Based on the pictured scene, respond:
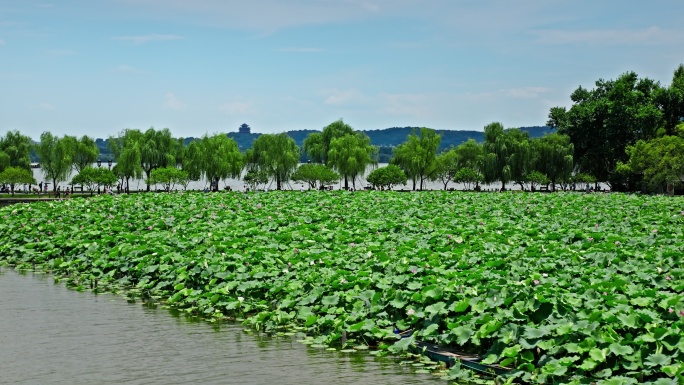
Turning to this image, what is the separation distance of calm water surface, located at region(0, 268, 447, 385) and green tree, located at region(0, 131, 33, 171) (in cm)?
7708

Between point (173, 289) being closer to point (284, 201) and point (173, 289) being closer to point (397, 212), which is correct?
point (397, 212)

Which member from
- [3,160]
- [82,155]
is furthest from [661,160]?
[3,160]

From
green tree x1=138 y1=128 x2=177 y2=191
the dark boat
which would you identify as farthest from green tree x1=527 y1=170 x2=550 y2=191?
the dark boat

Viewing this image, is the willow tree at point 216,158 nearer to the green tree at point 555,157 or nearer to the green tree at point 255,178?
the green tree at point 255,178

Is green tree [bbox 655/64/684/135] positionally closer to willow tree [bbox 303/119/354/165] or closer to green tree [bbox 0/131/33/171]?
willow tree [bbox 303/119/354/165]

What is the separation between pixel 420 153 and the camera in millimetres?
80062

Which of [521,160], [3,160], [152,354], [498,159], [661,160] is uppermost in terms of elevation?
[3,160]

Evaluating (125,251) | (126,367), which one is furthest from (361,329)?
(125,251)

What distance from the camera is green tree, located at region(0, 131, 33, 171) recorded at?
86.7m

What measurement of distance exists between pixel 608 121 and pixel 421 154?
20613 mm

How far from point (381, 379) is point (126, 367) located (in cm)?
361

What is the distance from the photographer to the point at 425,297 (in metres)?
11.5

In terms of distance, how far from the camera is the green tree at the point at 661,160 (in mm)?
51062

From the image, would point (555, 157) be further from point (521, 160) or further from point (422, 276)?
point (422, 276)
